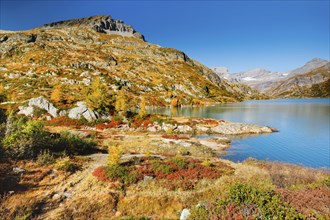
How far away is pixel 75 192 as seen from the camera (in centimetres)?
1664

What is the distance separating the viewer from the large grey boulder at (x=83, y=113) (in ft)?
196

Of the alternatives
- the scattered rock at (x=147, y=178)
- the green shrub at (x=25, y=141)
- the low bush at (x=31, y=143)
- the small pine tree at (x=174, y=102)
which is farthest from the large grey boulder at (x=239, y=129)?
the small pine tree at (x=174, y=102)

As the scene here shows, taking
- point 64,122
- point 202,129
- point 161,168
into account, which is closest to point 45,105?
point 64,122

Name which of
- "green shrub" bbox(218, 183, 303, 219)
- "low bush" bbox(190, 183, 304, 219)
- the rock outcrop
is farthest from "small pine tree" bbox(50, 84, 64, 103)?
"green shrub" bbox(218, 183, 303, 219)

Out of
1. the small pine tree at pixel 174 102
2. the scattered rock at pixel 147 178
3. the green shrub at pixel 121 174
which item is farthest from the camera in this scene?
the small pine tree at pixel 174 102

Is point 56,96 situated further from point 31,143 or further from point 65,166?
point 65,166

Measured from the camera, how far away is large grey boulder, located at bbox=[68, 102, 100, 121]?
2349 inches

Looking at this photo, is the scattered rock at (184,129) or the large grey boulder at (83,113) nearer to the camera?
the large grey boulder at (83,113)

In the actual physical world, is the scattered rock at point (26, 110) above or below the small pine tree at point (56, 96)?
below

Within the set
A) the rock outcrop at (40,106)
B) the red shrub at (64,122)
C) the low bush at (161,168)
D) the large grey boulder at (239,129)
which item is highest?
the rock outcrop at (40,106)

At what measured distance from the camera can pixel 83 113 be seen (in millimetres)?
60438

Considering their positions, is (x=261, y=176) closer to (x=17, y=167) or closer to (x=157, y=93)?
(x=17, y=167)

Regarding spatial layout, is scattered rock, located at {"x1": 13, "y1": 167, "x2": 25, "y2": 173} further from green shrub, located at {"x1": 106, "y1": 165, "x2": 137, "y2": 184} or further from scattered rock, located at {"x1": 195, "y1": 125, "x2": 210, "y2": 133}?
scattered rock, located at {"x1": 195, "y1": 125, "x2": 210, "y2": 133}

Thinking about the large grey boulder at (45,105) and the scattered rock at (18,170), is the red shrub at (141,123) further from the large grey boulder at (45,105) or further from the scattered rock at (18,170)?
the scattered rock at (18,170)
